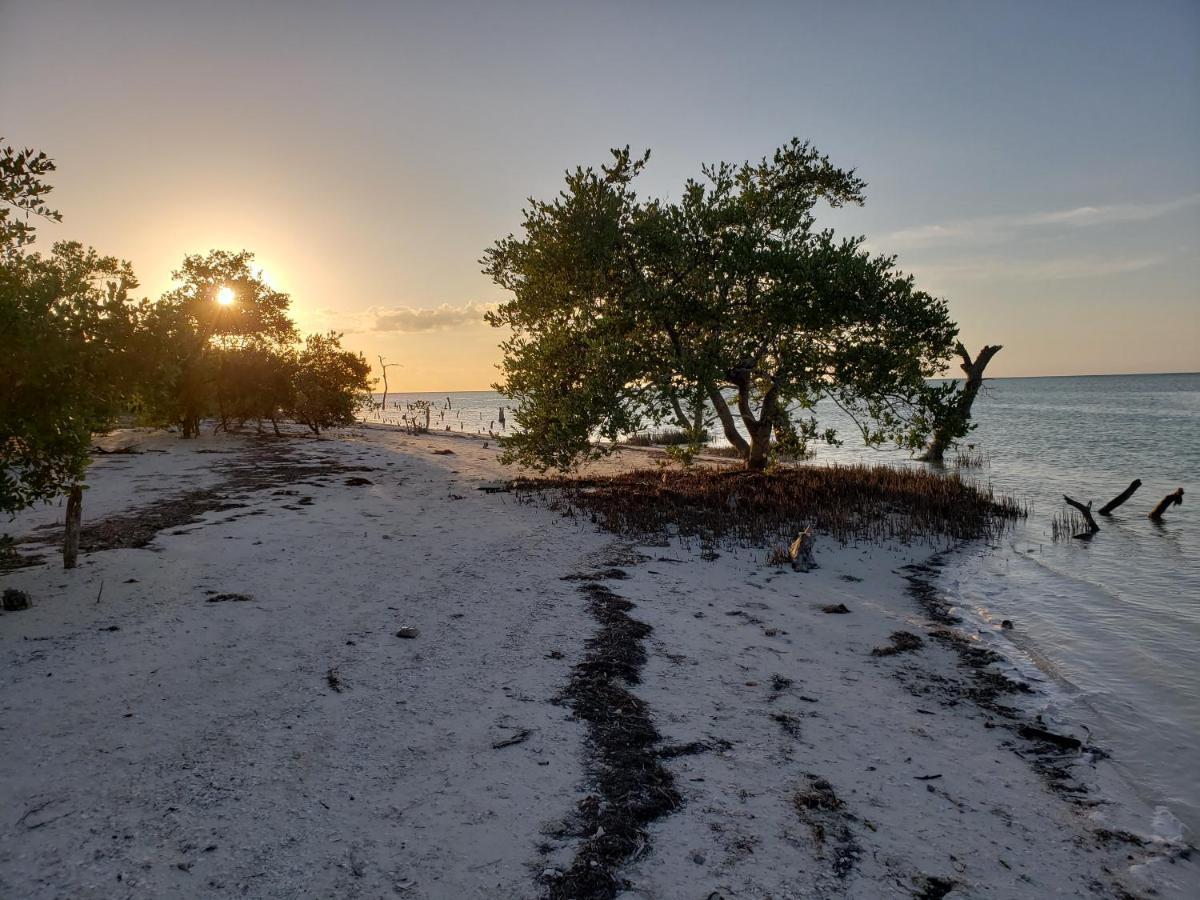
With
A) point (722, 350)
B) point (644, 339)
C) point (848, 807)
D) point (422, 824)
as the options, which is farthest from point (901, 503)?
point (422, 824)

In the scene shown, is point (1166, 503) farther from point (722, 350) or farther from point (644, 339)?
point (644, 339)

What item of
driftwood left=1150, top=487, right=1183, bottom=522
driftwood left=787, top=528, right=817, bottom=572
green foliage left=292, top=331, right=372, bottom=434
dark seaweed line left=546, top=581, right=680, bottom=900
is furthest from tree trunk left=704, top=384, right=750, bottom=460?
green foliage left=292, top=331, right=372, bottom=434

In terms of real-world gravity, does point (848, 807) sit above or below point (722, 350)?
below

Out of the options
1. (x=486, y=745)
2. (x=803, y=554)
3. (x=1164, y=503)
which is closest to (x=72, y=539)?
(x=486, y=745)

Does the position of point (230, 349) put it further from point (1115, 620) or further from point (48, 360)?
point (1115, 620)

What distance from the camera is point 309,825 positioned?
4.30 metres

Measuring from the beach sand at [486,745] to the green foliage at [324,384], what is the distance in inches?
924

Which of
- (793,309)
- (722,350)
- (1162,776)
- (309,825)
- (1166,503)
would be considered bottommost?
(1162,776)

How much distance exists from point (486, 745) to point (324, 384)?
31685mm

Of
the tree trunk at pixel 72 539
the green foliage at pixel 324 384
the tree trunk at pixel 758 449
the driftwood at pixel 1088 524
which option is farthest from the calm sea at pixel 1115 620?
the green foliage at pixel 324 384

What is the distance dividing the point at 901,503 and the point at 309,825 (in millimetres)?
16961

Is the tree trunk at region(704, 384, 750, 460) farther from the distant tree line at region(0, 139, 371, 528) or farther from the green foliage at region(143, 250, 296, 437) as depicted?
the green foliage at region(143, 250, 296, 437)

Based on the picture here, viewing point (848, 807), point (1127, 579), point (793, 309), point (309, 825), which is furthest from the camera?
point (793, 309)

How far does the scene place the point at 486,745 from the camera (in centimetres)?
538
